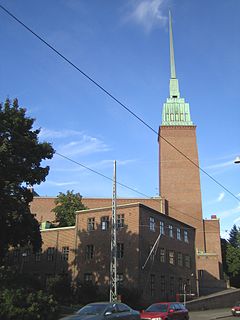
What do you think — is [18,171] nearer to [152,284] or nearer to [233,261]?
[152,284]

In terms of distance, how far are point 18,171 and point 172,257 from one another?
926 inches

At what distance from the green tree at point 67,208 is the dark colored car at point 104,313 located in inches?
1825

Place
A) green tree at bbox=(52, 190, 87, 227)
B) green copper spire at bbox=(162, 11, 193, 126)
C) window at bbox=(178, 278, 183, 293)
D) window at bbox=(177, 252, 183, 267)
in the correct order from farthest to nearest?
1. green copper spire at bbox=(162, 11, 193, 126)
2. green tree at bbox=(52, 190, 87, 227)
3. window at bbox=(177, 252, 183, 267)
4. window at bbox=(178, 278, 183, 293)

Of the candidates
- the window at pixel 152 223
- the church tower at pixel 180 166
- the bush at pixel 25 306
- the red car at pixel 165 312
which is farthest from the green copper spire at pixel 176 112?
the bush at pixel 25 306

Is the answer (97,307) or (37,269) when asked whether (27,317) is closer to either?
(97,307)

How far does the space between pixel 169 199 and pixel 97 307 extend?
64.2 metres

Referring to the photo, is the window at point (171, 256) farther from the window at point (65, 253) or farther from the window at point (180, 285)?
the window at point (65, 253)

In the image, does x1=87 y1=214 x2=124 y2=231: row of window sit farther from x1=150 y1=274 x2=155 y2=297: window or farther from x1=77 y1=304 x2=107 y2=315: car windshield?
x1=77 y1=304 x2=107 y2=315: car windshield

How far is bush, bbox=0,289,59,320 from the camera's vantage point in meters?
19.3

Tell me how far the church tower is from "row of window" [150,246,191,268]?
2155 cm

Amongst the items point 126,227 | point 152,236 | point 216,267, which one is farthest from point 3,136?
point 216,267

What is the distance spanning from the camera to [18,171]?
1441 inches

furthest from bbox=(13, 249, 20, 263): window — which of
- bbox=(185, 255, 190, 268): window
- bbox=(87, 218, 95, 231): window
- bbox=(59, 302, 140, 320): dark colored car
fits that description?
bbox=(59, 302, 140, 320): dark colored car

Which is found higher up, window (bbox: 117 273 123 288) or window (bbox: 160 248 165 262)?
Answer: window (bbox: 160 248 165 262)
